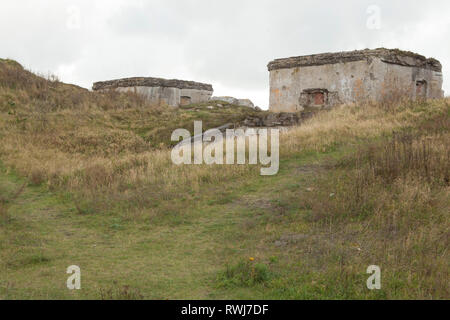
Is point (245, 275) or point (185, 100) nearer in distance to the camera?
point (245, 275)

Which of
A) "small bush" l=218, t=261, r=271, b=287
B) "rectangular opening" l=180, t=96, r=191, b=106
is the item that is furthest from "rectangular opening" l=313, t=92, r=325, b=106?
"small bush" l=218, t=261, r=271, b=287

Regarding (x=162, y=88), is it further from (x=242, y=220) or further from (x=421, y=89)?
(x=242, y=220)

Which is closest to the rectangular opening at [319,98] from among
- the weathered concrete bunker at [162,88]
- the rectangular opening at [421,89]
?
the rectangular opening at [421,89]

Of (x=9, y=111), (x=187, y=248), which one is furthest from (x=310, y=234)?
(x=9, y=111)

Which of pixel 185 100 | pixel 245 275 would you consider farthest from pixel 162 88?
pixel 245 275

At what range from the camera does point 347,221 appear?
6.74m

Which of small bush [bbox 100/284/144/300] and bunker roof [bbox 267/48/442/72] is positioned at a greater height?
bunker roof [bbox 267/48/442/72]

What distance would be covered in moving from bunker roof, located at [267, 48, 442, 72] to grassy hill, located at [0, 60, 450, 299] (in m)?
3.85

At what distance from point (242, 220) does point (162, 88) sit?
20.2 m

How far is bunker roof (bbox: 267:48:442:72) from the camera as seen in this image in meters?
17.4

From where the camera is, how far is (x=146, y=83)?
25859 mm

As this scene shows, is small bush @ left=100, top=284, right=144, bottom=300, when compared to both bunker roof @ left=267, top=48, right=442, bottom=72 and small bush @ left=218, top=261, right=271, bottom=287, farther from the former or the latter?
bunker roof @ left=267, top=48, right=442, bottom=72

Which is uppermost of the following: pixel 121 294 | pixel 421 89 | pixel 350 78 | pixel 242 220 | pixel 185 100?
pixel 185 100

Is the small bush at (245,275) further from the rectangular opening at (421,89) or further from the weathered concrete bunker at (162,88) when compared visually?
the weathered concrete bunker at (162,88)
